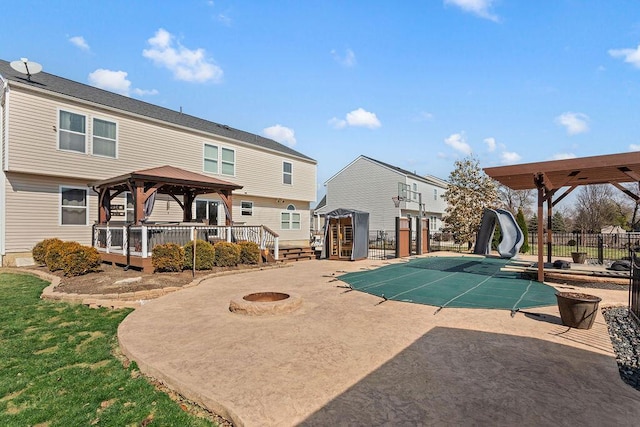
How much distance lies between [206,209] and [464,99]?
13.5 m

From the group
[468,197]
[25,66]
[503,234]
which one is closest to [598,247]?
[503,234]

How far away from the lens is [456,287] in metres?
8.47

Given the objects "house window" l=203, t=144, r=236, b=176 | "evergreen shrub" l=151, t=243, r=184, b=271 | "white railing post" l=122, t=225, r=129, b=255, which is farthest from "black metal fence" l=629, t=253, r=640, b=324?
"house window" l=203, t=144, r=236, b=176

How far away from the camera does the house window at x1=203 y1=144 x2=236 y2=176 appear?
54.8 ft

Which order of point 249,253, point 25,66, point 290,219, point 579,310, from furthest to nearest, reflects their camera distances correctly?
point 290,219 → point 249,253 → point 25,66 → point 579,310

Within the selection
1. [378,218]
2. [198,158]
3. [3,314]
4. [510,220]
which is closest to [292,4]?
[198,158]

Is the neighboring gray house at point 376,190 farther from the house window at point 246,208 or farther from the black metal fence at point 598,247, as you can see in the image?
the house window at point 246,208

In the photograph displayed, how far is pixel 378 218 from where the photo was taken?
96.5 ft

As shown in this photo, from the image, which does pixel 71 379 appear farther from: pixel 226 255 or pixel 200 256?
pixel 226 255

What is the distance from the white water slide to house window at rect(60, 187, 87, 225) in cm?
1758

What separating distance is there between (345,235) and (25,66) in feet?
46.6

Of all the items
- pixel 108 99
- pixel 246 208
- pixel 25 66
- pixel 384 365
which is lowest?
pixel 384 365

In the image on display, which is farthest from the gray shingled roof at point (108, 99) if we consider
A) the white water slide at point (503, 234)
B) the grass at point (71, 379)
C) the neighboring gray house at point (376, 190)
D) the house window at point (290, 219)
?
the white water slide at point (503, 234)

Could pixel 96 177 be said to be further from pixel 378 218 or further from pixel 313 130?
pixel 378 218
